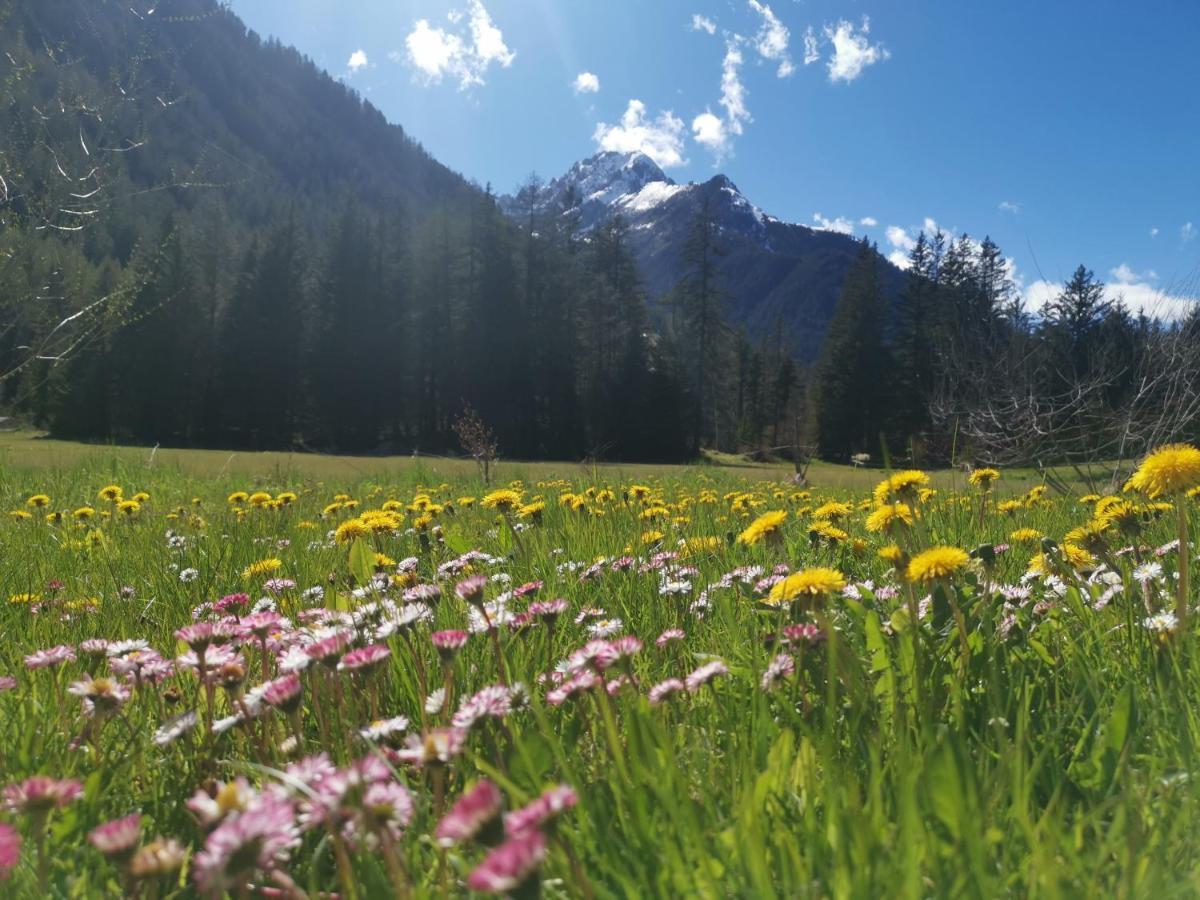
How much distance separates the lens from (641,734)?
0.87 meters

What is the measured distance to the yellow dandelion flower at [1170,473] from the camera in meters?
1.41

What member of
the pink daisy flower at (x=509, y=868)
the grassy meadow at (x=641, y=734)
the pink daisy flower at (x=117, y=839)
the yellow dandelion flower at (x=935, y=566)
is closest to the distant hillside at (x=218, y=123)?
the grassy meadow at (x=641, y=734)

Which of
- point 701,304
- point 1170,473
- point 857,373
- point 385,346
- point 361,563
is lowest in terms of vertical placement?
point 361,563

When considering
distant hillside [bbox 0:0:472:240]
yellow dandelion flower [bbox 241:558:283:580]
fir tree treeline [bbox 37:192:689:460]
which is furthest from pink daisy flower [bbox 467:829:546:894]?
fir tree treeline [bbox 37:192:689:460]

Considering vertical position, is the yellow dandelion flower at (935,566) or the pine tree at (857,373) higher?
the pine tree at (857,373)

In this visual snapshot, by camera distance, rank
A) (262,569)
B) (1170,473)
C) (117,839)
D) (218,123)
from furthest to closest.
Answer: (218,123) → (262,569) → (1170,473) → (117,839)

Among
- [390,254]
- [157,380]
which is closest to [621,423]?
[390,254]

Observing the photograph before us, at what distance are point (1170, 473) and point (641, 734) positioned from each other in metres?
1.26

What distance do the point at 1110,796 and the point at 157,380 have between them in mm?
47900

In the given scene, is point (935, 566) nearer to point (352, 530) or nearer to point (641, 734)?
point (641, 734)

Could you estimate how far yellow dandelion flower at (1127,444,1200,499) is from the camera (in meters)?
1.41

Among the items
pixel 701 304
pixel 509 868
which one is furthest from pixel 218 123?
pixel 509 868

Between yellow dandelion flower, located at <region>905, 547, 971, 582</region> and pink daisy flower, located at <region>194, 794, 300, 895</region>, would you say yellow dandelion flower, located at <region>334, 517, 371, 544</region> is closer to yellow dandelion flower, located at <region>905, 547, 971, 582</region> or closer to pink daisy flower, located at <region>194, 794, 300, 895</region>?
yellow dandelion flower, located at <region>905, 547, 971, 582</region>

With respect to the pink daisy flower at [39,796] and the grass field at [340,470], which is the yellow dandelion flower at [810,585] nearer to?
the pink daisy flower at [39,796]
